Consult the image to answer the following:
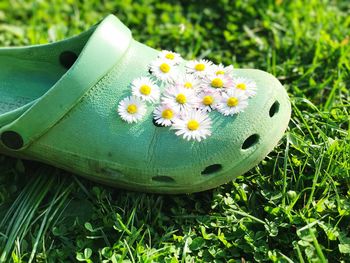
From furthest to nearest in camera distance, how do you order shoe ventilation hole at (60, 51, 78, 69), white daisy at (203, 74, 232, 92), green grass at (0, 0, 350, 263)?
1. shoe ventilation hole at (60, 51, 78, 69)
2. white daisy at (203, 74, 232, 92)
3. green grass at (0, 0, 350, 263)

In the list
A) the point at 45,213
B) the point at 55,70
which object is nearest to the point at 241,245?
the point at 45,213

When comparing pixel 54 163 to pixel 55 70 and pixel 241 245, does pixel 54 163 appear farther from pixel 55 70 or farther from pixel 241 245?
pixel 241 245

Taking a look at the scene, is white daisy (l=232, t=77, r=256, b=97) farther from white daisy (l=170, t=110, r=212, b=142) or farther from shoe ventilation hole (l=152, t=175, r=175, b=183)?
shoe ventilation hole (l=152, t=175, r=175, b=183)

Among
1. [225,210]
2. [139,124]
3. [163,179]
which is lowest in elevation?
[225,210]

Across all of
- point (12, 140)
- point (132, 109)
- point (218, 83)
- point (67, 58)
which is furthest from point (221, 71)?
point (12, 140)

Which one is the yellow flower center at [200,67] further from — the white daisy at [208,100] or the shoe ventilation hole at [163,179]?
the shoe ventilation hole at [163,179]

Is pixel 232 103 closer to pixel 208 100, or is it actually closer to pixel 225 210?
pixel 208 100

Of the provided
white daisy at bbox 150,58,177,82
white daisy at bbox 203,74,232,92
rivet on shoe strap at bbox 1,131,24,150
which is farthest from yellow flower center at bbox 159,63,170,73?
rivet on shoe strap at bbox 1,131,24,150
